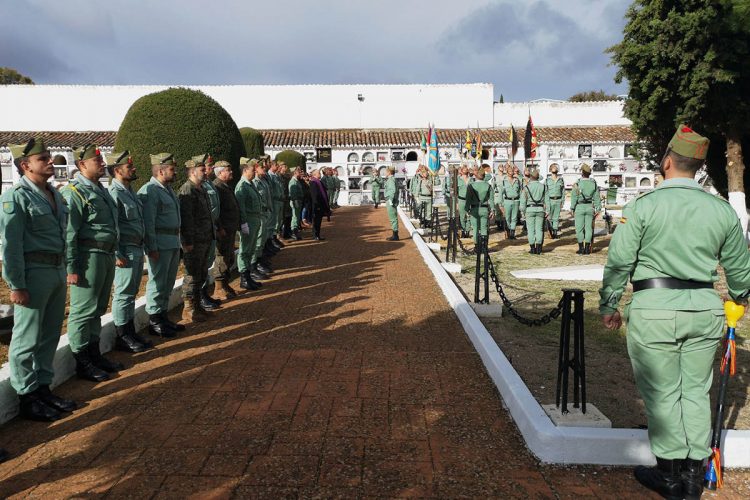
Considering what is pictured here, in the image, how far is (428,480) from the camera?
3213mm

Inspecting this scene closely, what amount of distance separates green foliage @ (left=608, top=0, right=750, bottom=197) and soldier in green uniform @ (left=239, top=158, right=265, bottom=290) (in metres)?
12.4

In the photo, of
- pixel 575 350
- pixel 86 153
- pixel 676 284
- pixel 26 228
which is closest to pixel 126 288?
pixel 86 153

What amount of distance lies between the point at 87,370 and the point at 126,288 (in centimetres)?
101

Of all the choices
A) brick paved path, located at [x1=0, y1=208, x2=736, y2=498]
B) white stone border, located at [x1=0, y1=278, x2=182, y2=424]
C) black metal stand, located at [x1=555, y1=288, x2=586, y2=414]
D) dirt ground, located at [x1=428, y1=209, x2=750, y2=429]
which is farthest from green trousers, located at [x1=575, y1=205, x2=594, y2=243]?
white stone border, located at [x1=0, y1=278, x2=182, y2=424]

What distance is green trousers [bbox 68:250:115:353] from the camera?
4844mm

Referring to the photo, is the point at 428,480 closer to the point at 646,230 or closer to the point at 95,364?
the point at 646,230

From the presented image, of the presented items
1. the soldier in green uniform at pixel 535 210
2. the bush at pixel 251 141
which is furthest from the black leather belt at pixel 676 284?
the bush at pixel 251 141

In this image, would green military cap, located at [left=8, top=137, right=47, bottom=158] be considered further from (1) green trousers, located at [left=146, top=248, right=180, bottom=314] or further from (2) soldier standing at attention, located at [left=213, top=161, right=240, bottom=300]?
(2) soldier standing at attention, located at [left=213, top=161, right=240, bottom=300]

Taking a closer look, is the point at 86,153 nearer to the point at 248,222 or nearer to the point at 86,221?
the point at 86,221

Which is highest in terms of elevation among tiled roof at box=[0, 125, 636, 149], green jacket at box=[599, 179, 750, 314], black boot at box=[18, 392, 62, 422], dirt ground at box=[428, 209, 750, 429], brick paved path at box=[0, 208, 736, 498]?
tiled roof at box=[0, 125, 636, 149]

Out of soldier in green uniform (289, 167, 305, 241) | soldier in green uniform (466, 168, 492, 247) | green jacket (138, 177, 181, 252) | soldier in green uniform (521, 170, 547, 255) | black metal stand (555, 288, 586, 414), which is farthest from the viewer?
soldier in green uniform (289, 167, 305, 241)

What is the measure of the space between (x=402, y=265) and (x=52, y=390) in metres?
7.29

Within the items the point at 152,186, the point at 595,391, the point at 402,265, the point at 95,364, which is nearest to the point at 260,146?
the point at 402,265

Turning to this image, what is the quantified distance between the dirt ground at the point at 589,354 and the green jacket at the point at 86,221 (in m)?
4.06
